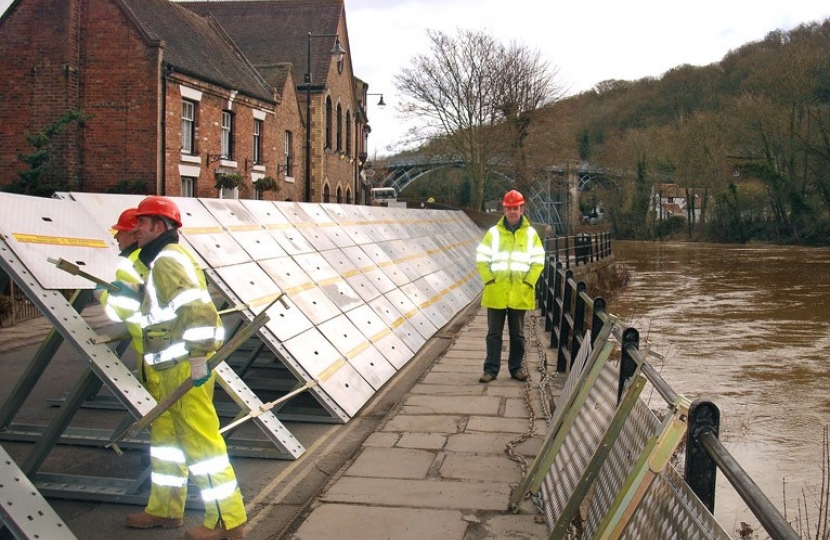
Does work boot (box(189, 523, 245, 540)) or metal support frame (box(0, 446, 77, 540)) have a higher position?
metal support frame (box(0, 446, 77, 540))

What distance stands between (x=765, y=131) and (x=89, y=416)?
184ft

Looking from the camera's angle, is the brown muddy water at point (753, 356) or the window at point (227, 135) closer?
the brown muddy water at point (753, 356)

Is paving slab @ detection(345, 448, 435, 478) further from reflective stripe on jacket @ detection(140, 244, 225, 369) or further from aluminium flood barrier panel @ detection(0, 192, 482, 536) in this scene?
reflective stripe on jacket @ detection(140, 244, 225, 369)

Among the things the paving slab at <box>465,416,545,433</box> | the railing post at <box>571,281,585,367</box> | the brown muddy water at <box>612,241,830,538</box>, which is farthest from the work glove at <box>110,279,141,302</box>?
the railing post at <box>571,281,585,367</box>

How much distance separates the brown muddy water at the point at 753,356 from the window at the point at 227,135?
1424 cm

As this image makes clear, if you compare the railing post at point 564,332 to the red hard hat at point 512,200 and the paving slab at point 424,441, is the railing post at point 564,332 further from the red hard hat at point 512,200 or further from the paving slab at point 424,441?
the paving slab at point 424,441

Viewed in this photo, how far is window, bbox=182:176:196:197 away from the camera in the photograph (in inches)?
1004

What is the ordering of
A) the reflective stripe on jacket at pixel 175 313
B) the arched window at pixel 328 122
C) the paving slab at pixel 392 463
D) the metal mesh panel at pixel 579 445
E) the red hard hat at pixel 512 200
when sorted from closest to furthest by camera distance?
the metal mesh panel at pixel 579 445 → the reflective stripe on jacket at pixel 175 313 → the paving slab at pixel 392 463 → the red hard hat at pixel 512 200 → the arched window at pixel 328 122

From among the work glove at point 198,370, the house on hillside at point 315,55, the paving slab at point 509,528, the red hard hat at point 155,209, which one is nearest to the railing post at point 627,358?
the paving slab at point 509,528

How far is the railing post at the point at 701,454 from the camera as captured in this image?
101 inches

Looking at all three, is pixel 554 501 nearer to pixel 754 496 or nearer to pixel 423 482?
pixel 423 482

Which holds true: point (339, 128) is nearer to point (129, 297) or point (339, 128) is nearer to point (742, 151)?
point (742, 151)

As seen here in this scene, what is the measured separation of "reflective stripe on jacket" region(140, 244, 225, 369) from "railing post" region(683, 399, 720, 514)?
2.63 meters

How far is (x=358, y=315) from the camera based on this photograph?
9234mm
